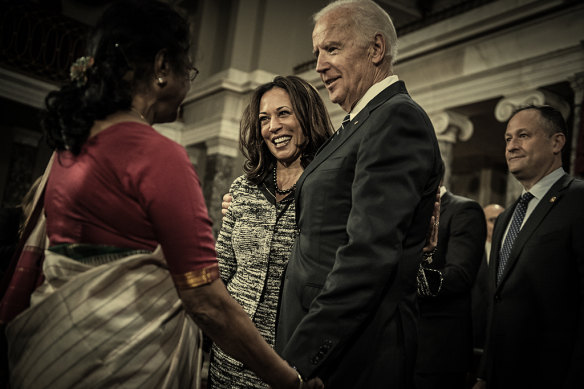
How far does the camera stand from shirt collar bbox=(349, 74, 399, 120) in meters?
1.62

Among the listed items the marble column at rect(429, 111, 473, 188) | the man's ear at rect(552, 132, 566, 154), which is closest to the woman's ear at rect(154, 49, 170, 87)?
the man's ear at rect(552, 132, 566, 154)

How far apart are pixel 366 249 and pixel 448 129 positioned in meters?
5.61

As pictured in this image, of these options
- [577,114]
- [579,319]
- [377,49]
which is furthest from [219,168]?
[377,49]

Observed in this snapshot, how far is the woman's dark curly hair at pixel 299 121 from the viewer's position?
2223 millimetres

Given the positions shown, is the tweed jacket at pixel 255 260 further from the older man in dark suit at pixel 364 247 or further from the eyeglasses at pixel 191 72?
the eyeglasses at pixel 191 72

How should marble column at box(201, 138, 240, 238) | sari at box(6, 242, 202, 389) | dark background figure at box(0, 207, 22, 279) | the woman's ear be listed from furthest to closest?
marble column at box(201, 138, 240, 238), dark background figure at box(0, 207, 22, 279), the woman's ear, sari at box(6, 242, 202, 389)

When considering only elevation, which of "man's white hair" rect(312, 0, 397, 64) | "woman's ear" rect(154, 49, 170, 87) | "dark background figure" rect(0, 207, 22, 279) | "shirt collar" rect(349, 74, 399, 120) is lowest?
"dark background figure" rect(0, 207, 22, 279)

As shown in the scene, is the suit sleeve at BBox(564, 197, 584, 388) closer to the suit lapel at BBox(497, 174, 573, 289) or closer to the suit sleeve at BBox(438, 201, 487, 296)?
the suit lapel at BBox(497, 174, 573, 289)

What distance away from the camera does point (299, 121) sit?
2.22 metres

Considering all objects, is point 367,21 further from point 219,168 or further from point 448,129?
point 219,168

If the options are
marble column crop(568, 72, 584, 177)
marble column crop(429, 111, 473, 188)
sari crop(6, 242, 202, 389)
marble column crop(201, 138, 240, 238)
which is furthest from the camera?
marble column crop(201, 138, 240, 238)

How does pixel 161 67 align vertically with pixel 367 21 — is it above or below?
below

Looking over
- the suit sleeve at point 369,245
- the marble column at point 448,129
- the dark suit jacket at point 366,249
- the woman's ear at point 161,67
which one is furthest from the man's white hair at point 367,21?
the marble column at point 448,129

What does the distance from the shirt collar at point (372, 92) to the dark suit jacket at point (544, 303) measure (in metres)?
1.19
